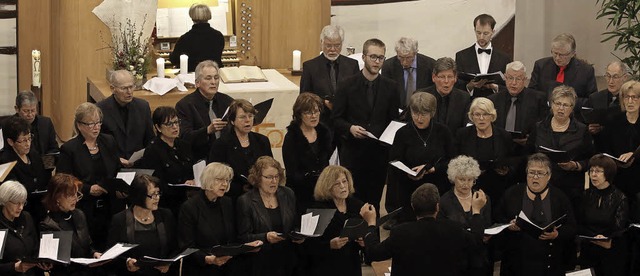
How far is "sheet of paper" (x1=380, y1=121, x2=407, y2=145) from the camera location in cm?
918

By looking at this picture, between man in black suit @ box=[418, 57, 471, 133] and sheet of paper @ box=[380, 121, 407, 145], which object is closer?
sheet of paper @ box=[380, 121, 407, 145]

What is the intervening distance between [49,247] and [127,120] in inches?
70.8

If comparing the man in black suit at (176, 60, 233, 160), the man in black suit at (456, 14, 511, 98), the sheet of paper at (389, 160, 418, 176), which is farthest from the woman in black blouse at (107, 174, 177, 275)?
the man in black suit at (456, 14, 511, 98)

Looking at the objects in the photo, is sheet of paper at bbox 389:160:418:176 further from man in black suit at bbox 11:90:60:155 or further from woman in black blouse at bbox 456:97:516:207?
man in black suit at bbox 11:90:60:155

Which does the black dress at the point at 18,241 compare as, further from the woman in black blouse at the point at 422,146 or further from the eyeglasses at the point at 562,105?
the eyeglasses at the point at 562,105

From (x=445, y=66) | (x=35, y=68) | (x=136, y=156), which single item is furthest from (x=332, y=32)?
(x=35, y=68)

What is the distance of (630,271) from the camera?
8805 millimetres

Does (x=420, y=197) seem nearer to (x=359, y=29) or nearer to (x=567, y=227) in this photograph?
(x=567, y=227)

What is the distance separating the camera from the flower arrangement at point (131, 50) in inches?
446

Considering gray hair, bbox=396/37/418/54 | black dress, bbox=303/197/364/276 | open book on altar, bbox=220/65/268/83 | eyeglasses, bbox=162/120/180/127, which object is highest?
gray hair, bbox=396/37/418/54

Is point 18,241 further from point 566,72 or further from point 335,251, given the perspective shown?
point 566,72

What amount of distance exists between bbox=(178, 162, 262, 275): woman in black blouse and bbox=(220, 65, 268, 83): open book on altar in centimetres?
347

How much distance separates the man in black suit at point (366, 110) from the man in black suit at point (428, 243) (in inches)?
87.2

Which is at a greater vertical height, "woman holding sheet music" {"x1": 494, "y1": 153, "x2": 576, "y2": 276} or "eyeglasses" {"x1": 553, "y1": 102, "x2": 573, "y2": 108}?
"eyeglasses" {"x1": 553, "y1": 102, "x2": 573, "y2": 108}
